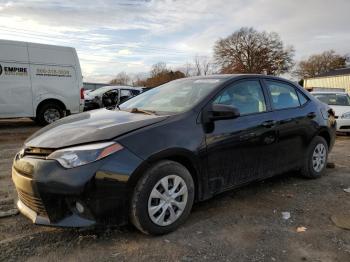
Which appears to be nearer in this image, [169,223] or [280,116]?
[169,223]

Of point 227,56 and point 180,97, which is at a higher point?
point 227,56

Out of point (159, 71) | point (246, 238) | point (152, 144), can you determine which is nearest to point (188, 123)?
point (152, 144)

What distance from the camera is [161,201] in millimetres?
3330

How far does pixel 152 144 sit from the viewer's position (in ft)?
10.7

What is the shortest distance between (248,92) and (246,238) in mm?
1804

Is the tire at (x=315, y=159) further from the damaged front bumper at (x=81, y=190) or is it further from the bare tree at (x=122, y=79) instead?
the bare tree at (x=122, y=79)

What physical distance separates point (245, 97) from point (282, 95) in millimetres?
864

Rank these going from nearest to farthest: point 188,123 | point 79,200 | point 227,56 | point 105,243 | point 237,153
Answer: point 79,200 < point 105,243 < point 188,123 < point 237,153 < point 227,56

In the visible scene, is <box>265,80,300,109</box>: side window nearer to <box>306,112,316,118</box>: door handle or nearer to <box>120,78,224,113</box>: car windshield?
<box>306,112,316,118</box>: door handle

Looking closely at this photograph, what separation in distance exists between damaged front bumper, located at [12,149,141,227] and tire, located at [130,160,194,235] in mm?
131

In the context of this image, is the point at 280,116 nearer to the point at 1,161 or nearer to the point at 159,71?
the point at 1,161

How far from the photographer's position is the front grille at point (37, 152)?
3.17m

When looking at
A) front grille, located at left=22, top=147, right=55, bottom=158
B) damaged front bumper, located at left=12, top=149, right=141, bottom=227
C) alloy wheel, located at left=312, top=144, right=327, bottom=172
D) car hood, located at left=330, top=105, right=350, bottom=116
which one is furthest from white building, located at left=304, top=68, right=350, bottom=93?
front grille, located at left=22, top=147, right=55, bottom=158

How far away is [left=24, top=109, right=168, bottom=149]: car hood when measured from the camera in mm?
3183
